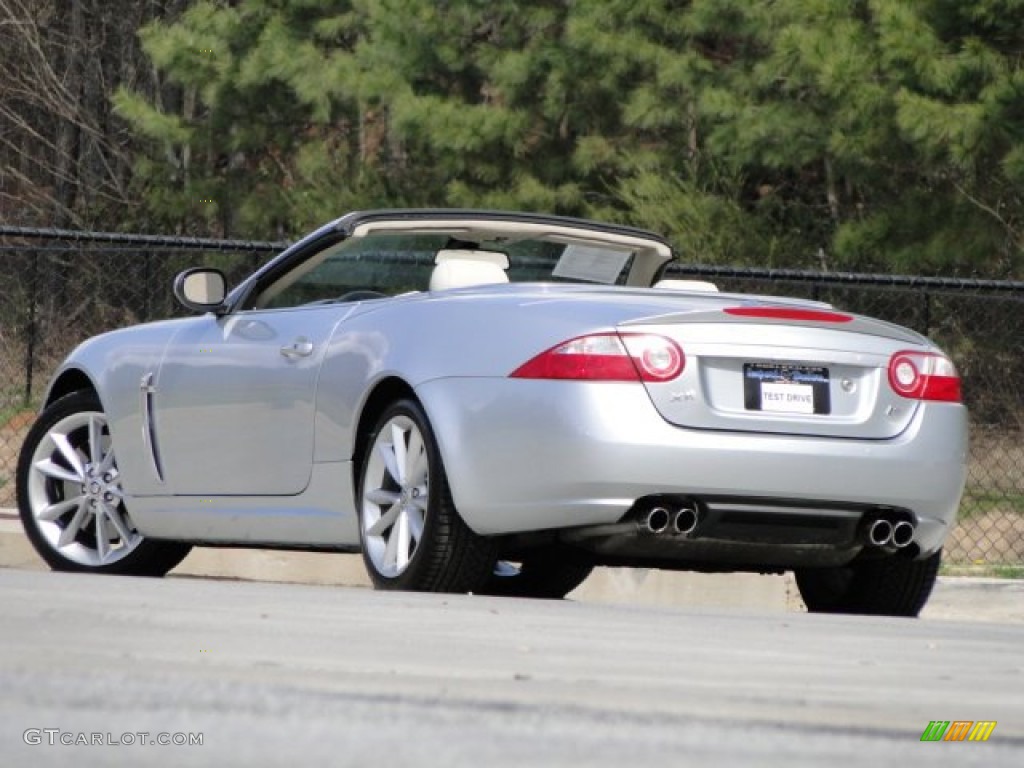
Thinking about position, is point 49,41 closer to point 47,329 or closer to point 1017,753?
point 47,329

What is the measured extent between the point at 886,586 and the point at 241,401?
233 cm

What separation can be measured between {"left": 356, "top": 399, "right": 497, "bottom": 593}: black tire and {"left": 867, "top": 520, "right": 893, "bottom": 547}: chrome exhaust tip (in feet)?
3.91

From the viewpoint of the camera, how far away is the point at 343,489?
25.5 ft

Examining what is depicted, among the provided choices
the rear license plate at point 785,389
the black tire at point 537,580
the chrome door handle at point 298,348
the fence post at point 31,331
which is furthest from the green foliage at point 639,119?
the rear license plate at point 785,389

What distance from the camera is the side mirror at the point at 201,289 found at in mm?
8602

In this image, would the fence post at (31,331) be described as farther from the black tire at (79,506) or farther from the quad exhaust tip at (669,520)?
the quad exhaust tip at (669,520)

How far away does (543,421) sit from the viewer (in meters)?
7.03

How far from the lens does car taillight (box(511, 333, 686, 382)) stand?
23.0ft

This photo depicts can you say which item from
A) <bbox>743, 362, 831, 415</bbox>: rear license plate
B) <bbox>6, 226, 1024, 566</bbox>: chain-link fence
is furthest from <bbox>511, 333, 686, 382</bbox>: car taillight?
<bbox>6, 226, 1024, 566</bbox>: chain-link fence

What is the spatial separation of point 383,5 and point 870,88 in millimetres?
5528

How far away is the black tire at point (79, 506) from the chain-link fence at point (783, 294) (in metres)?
4.13

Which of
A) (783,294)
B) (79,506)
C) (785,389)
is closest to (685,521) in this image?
(785,389)

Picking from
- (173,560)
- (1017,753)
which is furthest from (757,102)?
(1017,753)

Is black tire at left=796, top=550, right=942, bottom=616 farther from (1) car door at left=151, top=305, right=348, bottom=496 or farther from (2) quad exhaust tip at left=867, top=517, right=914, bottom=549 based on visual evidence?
(1) car door at left=151, top=305, right=348, bottom=496
